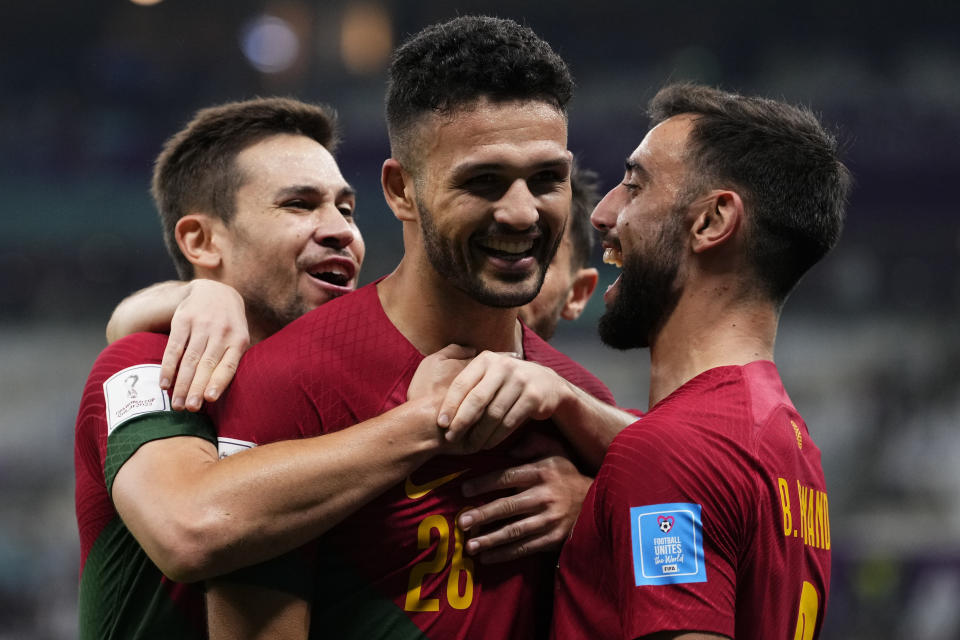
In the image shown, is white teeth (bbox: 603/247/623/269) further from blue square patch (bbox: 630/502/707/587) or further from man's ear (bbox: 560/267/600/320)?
man's ear (bbox: 560/267/600/320)

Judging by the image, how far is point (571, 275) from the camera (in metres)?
4.79

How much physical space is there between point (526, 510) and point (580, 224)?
237 centimetres

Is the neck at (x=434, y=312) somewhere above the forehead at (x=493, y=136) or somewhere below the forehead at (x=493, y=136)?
below

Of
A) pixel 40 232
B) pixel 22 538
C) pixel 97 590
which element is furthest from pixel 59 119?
pixel 97 590

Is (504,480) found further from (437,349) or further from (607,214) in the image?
(607,214)

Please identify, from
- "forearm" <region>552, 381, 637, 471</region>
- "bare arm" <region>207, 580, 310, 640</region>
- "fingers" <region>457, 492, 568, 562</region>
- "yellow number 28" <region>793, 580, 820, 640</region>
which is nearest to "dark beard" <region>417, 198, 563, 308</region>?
"forearm" <region>552, 381, 637, 471</region>

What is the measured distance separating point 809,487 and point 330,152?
7.27 ft

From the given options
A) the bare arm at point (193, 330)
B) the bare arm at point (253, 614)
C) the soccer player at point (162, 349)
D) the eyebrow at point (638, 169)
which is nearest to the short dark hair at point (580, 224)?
the soccer player at point (162, 349)

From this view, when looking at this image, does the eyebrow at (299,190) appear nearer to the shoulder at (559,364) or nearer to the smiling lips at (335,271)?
the smiling lips at (335,271)

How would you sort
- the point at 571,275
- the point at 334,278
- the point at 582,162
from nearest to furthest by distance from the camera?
the point at 334,278 → the point at 571,275 → the point at 582,162

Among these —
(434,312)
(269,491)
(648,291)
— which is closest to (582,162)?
(648,291)

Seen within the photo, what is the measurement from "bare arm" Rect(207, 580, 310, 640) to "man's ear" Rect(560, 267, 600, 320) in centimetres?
263

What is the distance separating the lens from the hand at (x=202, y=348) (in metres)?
2.63

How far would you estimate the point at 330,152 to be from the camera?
13.5 feet
